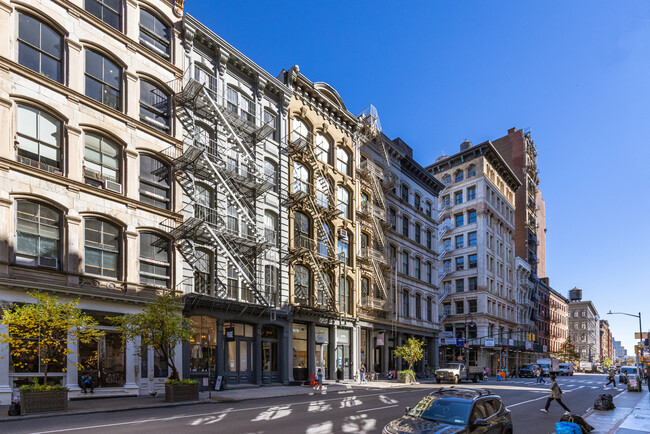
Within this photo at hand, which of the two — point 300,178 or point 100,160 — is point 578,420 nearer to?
point 100,160

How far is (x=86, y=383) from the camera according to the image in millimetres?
23109

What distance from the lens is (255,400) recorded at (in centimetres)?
2486

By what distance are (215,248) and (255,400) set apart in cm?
981

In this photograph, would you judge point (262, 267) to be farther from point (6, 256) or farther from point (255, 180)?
point (6, 256)

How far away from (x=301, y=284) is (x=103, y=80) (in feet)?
63.4

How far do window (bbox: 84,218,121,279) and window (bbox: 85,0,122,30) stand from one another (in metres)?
10.9

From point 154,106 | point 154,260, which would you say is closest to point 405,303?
point 154,260

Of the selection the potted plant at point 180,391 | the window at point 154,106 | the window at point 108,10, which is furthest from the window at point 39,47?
the potted plant at point 180,391

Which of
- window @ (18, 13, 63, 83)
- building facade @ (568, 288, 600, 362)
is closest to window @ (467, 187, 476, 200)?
window @ (18, 13, 63, 83)

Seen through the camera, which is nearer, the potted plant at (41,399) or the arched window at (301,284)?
the potted plant at (41,399)

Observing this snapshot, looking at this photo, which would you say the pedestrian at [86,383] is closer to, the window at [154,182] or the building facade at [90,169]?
the building facade at [90,169]

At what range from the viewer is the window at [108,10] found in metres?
26.6

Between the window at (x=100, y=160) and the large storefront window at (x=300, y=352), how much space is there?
17.1 m

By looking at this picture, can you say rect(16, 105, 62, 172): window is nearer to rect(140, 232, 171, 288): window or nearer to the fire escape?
rect(140, 232, 171, 288): window
